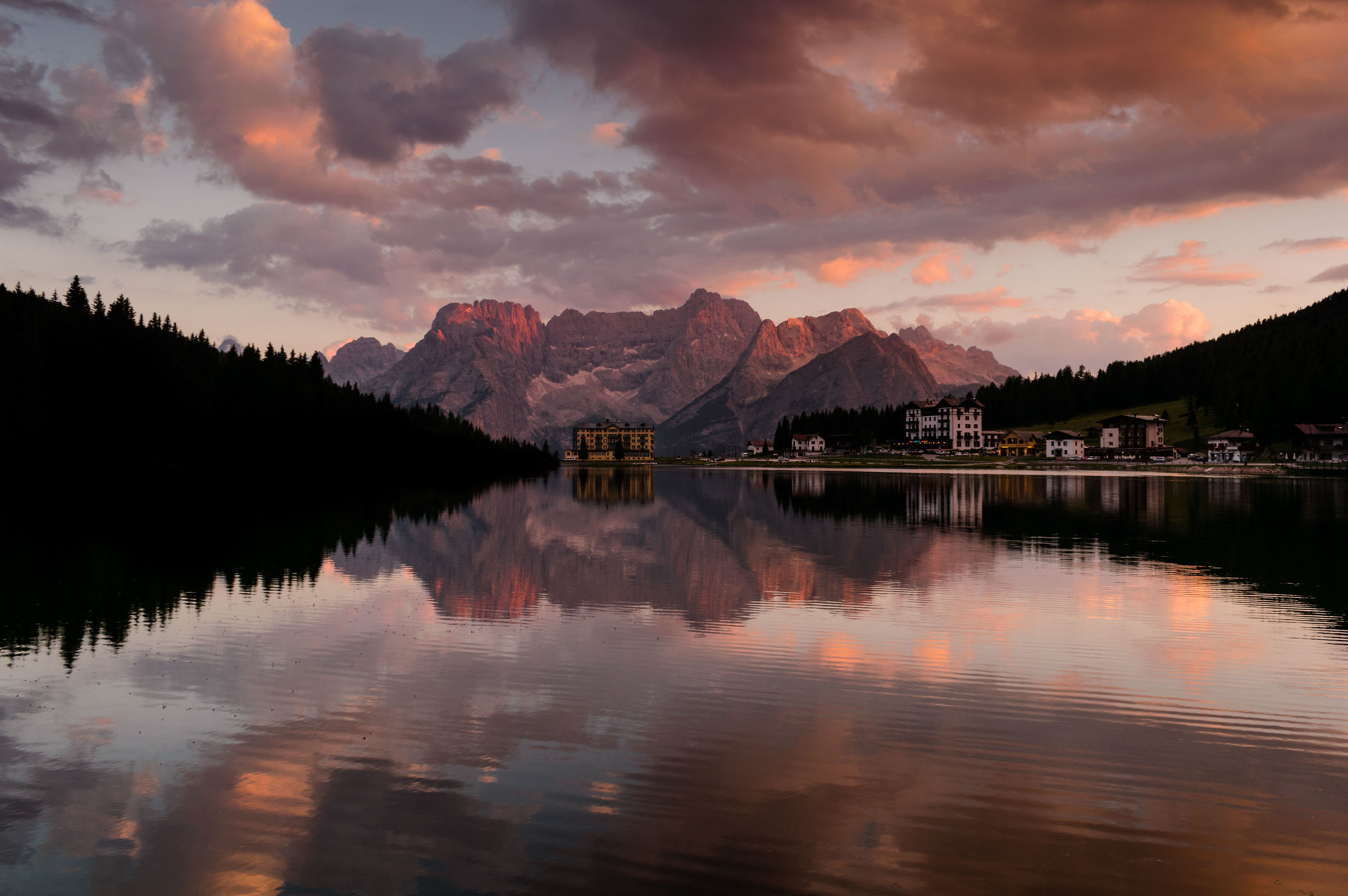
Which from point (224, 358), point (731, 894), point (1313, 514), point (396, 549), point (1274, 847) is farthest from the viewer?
point (224, 358)

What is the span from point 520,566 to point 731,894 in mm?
36779

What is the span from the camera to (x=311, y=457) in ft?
499

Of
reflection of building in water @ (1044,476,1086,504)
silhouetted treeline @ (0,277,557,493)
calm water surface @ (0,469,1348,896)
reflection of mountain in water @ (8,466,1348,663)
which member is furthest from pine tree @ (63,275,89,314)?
reflection of building in water @ (1044,476,1086,504)

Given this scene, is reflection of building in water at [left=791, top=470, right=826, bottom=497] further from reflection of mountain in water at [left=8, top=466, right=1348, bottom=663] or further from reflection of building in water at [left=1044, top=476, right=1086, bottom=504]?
reflection of building in water at [left=1044, top=476, right=1086, bottom=504]

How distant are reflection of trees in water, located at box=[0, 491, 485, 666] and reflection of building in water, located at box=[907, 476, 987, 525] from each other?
152ft

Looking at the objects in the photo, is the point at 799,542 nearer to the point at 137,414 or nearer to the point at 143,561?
the point at 143,561

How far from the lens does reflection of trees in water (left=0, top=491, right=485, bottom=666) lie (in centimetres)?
3000

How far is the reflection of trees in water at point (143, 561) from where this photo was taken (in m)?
30.0

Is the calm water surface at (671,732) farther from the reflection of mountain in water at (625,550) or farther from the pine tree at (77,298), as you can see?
the pine tree at (77,298)

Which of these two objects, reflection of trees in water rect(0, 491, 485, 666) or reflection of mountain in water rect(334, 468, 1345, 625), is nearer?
reflection of trees in water rect(0, 491, 485, 666)

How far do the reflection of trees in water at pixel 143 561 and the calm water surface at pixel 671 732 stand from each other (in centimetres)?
40

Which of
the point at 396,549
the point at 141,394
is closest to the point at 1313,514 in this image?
the point at 396,549

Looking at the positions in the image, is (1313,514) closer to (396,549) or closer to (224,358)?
(396,549)

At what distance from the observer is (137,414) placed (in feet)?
388
